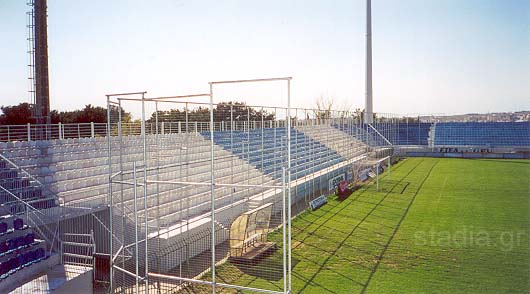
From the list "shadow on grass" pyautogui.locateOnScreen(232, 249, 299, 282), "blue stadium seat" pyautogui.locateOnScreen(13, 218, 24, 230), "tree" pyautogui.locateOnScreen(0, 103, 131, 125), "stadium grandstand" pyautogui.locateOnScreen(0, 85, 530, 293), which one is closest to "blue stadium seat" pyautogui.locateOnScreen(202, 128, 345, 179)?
"stadium grandstand" pyautogui.locateOnScreen(0, 85, 530, 293)

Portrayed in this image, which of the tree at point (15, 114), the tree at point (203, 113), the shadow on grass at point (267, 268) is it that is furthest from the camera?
the tree at point (15, 114)

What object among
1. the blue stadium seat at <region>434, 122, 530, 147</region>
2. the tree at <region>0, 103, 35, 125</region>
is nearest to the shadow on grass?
the tree at <region>0, 103, 35, 125</region>

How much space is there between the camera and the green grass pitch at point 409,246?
28.4 feet

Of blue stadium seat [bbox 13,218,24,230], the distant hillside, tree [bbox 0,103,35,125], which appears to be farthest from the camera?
the distant hillside

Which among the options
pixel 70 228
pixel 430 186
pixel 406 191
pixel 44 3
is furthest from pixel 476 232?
pixel 44 3

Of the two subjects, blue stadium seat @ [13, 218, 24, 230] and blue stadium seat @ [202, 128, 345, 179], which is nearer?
blue stadium seat @ [13, 218, 24, 230]

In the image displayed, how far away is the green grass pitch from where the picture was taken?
28.4ft

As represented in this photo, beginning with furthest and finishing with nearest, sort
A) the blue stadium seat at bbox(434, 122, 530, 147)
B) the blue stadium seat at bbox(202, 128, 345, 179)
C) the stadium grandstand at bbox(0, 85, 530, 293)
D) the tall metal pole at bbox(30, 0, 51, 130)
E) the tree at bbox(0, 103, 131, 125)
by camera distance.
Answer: the blue stadium seat at bbox(434, 122, 530, 147), the tree at bbox(0, 103, 131, 125), the tall metal pole at bbox(30, 0, 51, 130), the blue stadium seat at bbox(202, 128, 345, 179), the stadium grandstand at bbox(0, 85, 530, 293)

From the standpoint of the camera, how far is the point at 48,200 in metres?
10.5

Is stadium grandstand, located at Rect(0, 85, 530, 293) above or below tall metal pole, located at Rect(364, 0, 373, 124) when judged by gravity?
below

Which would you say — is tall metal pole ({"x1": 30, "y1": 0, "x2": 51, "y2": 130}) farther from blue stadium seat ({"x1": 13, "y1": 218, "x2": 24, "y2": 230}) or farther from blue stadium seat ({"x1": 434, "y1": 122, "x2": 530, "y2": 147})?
blue stadium seat ({"x1": 434, "y1": 122, "x2": 530, "y2": 147})

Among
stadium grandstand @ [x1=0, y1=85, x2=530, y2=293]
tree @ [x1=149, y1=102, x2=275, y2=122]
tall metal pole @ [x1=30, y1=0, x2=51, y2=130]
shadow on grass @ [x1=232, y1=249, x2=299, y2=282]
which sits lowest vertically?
shadow on grass @ [x1=232, y1=249, x2=299, y2=282]

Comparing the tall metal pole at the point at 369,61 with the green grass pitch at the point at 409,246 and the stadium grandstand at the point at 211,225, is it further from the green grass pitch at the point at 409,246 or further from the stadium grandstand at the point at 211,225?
the green grass pitch at the point at 409,246

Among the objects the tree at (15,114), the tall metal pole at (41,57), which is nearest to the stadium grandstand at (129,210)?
the tall metal pole at (41,57)
